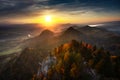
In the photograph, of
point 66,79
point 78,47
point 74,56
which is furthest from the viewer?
point 78,47

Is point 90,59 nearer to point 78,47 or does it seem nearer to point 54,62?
point 78,47

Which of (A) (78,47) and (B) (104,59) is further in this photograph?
(A) (78,47)

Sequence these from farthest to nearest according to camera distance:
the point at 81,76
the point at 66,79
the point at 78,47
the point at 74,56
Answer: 1. the point at 78,47
2. the point at 74,56
3. the point at 66,79
4. the point at 81,76

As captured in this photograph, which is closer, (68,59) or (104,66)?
(104,66)

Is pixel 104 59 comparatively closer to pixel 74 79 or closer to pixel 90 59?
pixel 90 59

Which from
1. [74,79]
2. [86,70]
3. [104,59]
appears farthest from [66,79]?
[104,59]

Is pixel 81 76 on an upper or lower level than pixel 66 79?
upper

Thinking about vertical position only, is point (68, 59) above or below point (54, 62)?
above

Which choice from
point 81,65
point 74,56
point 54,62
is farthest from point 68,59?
point 54,62
